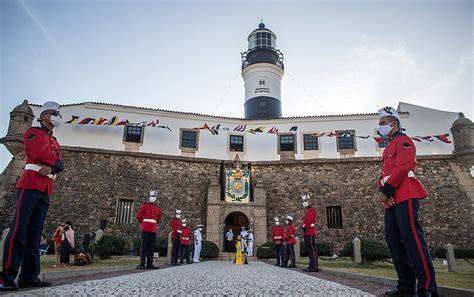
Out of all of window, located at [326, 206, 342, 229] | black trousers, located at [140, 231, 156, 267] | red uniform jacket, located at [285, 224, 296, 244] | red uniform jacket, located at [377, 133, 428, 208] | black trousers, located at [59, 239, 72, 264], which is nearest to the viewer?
red uniform jacket, located at [377, 133, 428, 208]

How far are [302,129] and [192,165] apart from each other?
29.4 ft

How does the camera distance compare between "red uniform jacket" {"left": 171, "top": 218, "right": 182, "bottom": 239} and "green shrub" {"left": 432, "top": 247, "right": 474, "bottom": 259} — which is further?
"green shrub" {"left": 432, "top": 247, "right": 474, "bottom": 259}

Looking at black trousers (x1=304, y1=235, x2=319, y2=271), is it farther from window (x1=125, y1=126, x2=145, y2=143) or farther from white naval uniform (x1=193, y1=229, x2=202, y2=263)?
window (x1=125, y1=126, x2=145, y2=143)

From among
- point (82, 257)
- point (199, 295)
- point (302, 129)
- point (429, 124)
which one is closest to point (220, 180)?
point (302, 129)

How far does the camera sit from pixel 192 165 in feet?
73.7

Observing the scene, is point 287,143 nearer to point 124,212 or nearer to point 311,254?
point 124,212

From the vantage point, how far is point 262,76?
94.2ft

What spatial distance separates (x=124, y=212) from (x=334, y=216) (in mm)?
14536

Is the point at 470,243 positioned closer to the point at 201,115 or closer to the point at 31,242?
the point at 201,115

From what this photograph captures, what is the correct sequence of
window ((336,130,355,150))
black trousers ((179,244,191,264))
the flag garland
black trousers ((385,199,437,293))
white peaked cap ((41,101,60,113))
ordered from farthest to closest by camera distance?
window ((336,130,355,150)) → the flag garland → black trousers ((179,244,191,264)) → white peaked cap ((41,101,60,113)) → black trousers ((385,199,437,293))

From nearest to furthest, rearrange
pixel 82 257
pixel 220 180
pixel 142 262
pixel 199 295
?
1. pixel 199 295
2. pixel 142 262
3. pixel 82 257
4. pixel 220 180

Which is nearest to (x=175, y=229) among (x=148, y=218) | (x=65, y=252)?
(x=148, y=218)

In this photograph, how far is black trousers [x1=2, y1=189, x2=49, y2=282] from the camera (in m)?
3.88

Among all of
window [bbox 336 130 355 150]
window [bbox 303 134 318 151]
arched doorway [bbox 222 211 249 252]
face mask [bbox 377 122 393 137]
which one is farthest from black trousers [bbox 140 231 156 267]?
window [bbox 336 130 355 150]
